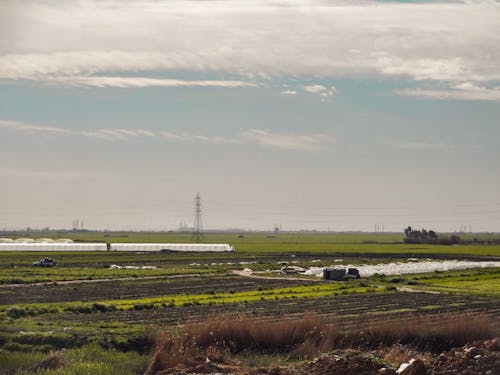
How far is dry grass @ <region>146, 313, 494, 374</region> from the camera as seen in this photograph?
2745cm

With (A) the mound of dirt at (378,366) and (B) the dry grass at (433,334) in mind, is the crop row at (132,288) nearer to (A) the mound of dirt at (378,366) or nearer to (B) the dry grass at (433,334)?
(B) the dry grass at (433,334)

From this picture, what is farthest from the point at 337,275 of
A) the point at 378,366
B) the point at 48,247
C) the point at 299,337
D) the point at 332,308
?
the point at 48,247

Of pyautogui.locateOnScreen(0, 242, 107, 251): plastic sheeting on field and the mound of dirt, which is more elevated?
pyautogui.locateOnScreen(0, 242, 107, 251): plastic sheeting on field

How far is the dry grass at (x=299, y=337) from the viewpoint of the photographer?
1081 inches

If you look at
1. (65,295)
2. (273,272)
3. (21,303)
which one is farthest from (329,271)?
(21,303)

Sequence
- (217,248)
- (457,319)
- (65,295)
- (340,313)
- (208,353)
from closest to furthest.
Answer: (208,353) < (457,319) < (340,313) < (65,295) < (217,248)

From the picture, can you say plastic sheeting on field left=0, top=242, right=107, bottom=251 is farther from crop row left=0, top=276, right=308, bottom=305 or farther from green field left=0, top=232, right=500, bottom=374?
crop row left=0, top=276, right=308, bottom=305

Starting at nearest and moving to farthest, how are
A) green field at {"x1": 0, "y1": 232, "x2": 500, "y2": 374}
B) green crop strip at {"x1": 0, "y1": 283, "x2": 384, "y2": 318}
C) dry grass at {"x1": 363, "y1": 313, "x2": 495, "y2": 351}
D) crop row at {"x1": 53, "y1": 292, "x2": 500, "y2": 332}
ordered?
green field at {"x1": 0, "y1": 232, "x2": 500, "y2": 374} < dry grass at {"x1": 363, "y1": 313, "x2": 495, "y2": 351} < crop row at {"x1": 53, "y1": 292, "x2": 500, "y2": 332} < green crop strip at {"x1": 0, "y1": 283, "x2": 384, "y2": 318}

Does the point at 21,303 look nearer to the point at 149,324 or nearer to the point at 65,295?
the point at 65,295

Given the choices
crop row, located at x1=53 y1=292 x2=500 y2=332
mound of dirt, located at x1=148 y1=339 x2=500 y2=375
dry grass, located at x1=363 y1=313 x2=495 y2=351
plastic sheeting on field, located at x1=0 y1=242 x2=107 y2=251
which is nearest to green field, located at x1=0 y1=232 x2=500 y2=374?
crop row, located at x1=53 y1=292 x2=500 y2=332

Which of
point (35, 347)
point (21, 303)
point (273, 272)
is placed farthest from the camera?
point (273, 272)

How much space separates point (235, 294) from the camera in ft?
178

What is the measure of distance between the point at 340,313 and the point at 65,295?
2033 centimetres

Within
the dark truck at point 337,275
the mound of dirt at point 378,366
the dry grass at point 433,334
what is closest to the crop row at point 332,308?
the dry grass at point 433,334
